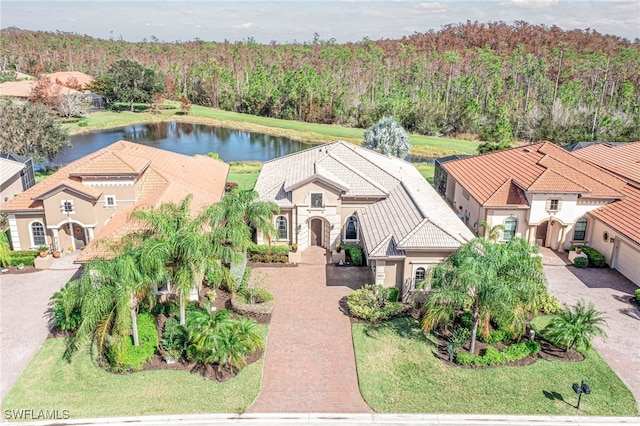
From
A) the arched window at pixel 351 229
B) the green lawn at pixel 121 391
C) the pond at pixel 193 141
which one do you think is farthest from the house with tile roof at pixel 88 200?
the pond at pixel 193 141

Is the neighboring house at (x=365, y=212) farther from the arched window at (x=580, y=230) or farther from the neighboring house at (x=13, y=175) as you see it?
the neighboring house at (x=13, y=175)

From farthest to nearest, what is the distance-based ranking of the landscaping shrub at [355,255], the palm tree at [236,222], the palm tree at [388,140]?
1. the palm tree at [388,140]
2. the landscaping shrub at [355,255]
3. the palm tree at [236,222]

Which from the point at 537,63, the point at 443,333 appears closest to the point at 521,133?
the point at 537,63

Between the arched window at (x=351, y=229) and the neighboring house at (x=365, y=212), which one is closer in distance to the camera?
the neighboring house at (x=365, y=212)

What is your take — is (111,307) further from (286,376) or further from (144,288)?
(286,376)

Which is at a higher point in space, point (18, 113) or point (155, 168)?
point (18, 113)

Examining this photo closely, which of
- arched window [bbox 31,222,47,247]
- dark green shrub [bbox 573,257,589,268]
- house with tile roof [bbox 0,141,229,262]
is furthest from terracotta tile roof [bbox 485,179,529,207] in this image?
arched window [bbox 31,222,47,247]
